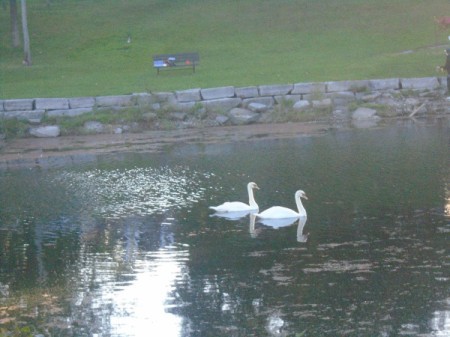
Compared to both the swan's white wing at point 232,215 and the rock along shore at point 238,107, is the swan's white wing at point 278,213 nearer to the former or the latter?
the swan's white wing at point 232,215

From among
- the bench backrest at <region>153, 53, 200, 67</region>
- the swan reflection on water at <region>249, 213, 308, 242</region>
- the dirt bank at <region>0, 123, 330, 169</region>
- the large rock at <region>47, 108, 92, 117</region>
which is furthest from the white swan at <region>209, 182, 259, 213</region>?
the bench backrest at <region>153, 53, 200, 67</region>

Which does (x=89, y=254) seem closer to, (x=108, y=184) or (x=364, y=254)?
(x=364, y=254)

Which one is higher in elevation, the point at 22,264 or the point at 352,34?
the point at 352,34

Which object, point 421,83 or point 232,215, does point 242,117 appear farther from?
point 232,215

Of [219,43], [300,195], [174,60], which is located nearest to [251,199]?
[300,195]

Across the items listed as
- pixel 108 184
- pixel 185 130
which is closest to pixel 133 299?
pixel 108 184

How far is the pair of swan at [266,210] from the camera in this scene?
55.4ft

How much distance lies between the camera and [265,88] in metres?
30.9

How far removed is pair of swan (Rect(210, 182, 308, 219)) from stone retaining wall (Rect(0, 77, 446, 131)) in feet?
41.2

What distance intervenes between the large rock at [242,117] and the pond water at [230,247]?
6.20 meters

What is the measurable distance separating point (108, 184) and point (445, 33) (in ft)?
72.7

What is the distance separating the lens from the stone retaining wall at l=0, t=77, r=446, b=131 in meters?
30.3

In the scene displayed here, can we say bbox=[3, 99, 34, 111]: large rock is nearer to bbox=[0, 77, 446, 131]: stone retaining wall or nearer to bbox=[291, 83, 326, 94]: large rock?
bbox=[0, 77, 446, 131]: stone retaining wall

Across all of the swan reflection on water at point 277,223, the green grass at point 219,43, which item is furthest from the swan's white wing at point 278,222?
the green grass at point 219,43
